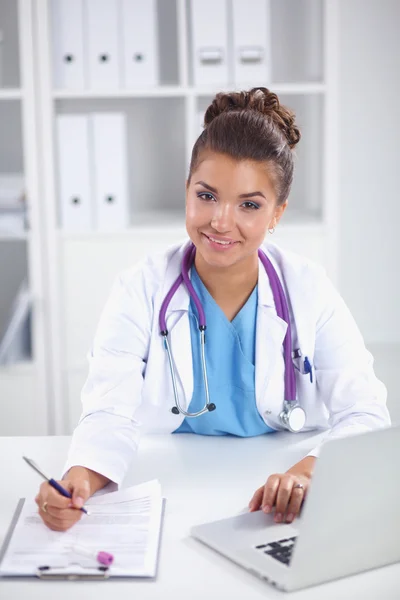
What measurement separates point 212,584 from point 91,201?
1.92 metres

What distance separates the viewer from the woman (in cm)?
153

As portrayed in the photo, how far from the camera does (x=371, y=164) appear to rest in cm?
319

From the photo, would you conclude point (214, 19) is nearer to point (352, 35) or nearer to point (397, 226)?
point (352, 35)

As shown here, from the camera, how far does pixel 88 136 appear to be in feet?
8.84

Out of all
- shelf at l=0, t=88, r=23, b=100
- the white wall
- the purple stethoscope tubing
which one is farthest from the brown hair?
the white wall

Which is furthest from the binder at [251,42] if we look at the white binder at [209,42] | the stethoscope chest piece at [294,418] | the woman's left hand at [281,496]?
the woman's left hand at [281,496]

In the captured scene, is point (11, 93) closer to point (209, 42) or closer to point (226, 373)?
point (209, 42)

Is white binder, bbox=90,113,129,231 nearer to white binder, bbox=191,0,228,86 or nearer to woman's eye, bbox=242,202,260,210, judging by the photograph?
white binder, bbox=191,0,228,86

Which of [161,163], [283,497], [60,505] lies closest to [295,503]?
[283,497]

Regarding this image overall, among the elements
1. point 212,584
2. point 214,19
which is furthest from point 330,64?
point 212,584

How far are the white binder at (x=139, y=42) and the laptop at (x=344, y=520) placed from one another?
76.6 inches

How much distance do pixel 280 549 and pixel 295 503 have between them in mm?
125

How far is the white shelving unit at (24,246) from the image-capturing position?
108 inches

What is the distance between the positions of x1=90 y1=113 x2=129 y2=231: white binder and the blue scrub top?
1162mm
